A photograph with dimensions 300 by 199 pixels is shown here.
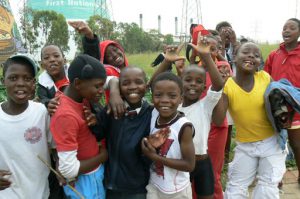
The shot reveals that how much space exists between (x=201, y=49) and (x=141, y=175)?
992 mm

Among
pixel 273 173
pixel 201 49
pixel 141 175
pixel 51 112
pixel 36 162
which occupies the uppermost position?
pixel 201 49

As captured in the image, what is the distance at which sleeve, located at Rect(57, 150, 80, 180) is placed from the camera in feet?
6.24

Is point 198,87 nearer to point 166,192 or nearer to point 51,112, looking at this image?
point 166,192

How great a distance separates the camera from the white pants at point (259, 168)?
275cm

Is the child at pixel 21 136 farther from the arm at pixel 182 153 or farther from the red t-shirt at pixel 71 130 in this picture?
the arm at pixel 182 153

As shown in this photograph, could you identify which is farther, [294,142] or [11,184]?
[294,142]

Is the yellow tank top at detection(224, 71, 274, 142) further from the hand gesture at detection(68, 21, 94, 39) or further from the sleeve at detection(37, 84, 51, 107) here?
the sleeve at detection(37, 84, 51, 107)

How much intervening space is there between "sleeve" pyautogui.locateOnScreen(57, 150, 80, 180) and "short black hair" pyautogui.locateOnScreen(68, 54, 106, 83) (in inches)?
17.6

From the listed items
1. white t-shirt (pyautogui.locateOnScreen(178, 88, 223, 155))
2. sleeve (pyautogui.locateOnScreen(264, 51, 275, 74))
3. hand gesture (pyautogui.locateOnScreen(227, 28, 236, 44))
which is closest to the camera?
white t-shirt (pyautogui.locateOnScreen(178, 88, 223, 155))

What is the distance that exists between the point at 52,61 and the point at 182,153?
63.8 inches

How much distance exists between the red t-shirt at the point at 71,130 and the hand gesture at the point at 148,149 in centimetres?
34

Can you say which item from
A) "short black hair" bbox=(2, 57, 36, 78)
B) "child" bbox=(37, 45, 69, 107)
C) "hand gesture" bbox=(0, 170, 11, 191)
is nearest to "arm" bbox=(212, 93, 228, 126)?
"child" bbox=(37, 45, 69, 107)

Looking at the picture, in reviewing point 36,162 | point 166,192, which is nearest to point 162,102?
point 166,192

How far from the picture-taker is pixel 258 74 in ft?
9.53
